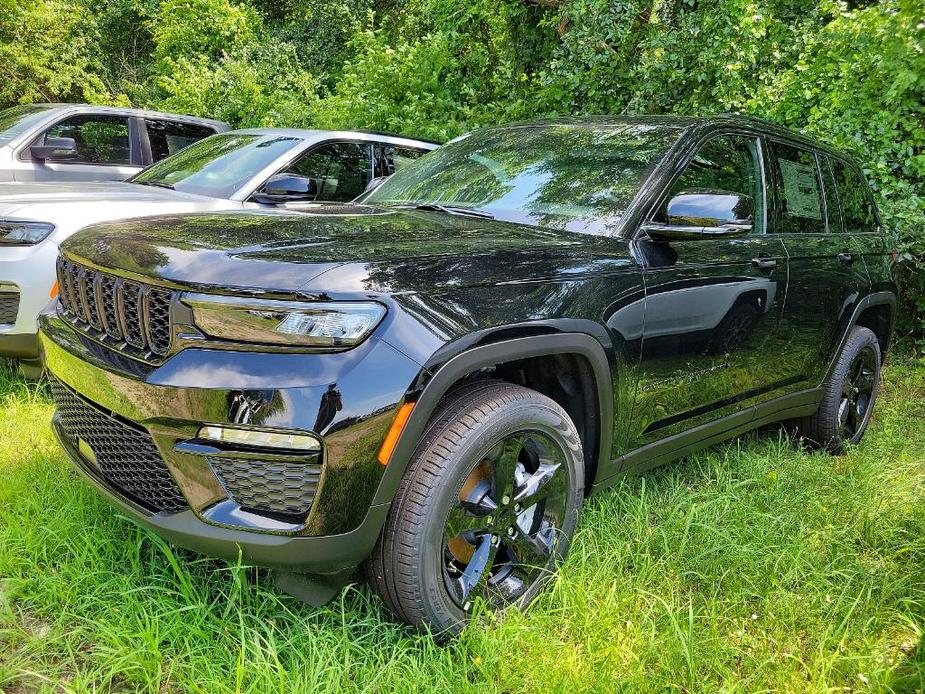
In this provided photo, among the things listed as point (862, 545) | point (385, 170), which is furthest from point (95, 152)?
point (862, 545)

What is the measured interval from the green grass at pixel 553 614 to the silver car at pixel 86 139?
4.14 metres

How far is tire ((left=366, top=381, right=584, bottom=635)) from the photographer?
1921 mm

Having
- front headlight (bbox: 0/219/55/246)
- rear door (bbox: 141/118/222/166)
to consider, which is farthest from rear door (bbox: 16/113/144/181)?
front headlight (bbox: 0/219/55/246)

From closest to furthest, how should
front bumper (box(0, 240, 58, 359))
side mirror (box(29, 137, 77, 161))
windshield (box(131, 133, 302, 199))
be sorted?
front bumper (box(0, 240, 58, 359)), windshield (box(131, 133, 302, 199)), side mirror (box(29, 137, 77, 161))

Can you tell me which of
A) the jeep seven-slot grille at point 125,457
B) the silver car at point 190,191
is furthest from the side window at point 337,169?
the jeep seven-slot grille at point 125,457

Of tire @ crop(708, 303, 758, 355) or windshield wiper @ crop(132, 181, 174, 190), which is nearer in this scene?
tire @ crop(708, 303, 758, 355)

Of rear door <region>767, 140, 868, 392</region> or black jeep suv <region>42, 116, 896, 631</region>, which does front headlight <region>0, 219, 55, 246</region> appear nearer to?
black jeep suv <region>42, 116, 896, 631</region>

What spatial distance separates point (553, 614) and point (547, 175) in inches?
65.4

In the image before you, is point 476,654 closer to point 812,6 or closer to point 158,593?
point 158,593

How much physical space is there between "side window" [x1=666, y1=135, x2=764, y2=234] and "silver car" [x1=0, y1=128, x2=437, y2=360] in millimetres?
1609

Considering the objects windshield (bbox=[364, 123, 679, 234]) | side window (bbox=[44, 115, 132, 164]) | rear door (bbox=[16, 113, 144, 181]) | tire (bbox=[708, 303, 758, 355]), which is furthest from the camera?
side window (bbox=[44, 115, 132, 164])

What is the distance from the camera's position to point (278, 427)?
1.69 m

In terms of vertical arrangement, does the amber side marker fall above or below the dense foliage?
below

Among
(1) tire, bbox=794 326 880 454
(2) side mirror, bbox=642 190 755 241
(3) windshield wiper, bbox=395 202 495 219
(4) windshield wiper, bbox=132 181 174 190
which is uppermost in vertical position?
(2) side mirror, bbox=642 190 755 241
